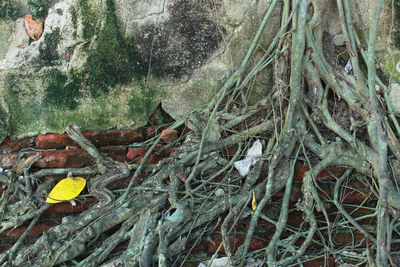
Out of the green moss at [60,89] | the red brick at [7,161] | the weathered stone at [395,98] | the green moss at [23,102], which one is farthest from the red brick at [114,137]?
the weathered stone at [395,98]

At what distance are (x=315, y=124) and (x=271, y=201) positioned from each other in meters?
0.57

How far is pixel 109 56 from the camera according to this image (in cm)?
273

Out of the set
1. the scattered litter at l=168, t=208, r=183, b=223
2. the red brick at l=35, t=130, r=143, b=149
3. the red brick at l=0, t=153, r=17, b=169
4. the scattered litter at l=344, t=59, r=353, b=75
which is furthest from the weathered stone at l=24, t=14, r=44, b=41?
the scattered litter at l=344, t=59, r=353, b=75

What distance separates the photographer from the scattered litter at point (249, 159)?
8.18ft

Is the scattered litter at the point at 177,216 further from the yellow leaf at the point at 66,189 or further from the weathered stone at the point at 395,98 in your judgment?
the weathered stone at the point at 395,98

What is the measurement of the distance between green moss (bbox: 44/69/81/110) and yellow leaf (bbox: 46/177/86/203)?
53 cm

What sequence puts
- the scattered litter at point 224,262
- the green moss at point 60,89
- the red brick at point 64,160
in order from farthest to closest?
the green moss at point 60,89 < the red brick at point 64,160 < the scattered litter at point 224,262

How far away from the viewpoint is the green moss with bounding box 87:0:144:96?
272 centimetres

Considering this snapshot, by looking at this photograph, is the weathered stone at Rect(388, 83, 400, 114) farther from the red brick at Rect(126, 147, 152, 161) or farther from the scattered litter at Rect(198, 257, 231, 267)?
the red brick at Rect(126, 147, 152, 161)

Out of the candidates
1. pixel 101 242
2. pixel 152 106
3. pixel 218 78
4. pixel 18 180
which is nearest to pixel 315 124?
pixel 218 78

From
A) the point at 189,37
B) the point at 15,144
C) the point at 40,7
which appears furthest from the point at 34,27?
the point at 189,37

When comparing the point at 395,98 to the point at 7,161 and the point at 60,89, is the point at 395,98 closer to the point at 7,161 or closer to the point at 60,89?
the point at 60,89

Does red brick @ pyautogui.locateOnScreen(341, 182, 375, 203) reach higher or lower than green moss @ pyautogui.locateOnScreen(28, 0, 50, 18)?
lower

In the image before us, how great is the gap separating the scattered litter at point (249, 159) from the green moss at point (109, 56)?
0.93 m
